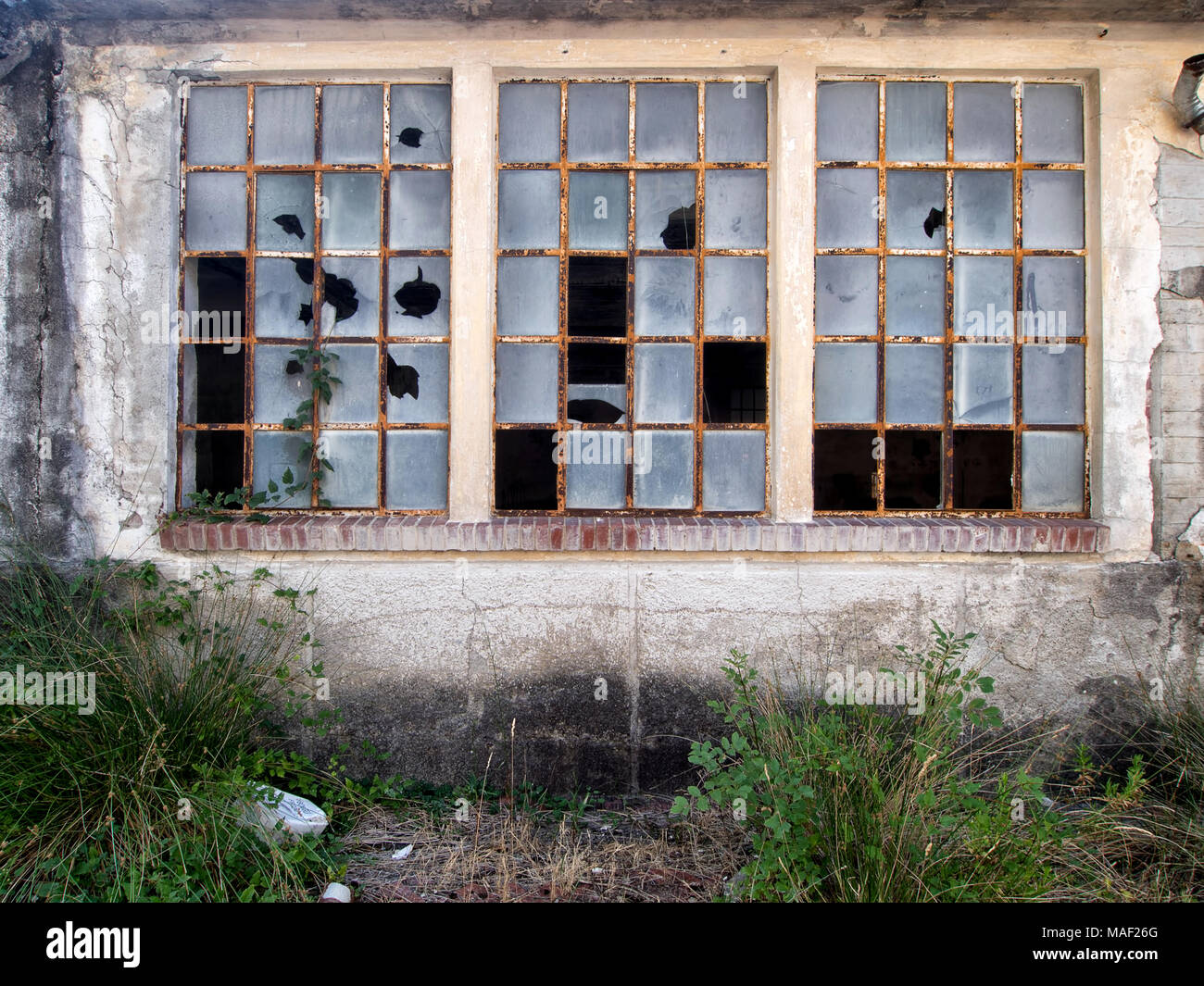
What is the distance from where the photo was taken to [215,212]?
12.2 feet

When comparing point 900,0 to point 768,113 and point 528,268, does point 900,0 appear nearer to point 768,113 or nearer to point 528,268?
point 768,113

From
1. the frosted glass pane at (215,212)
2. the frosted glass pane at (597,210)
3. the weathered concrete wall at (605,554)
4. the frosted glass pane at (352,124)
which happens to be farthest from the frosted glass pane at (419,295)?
the frosted glass pane at (215,212)

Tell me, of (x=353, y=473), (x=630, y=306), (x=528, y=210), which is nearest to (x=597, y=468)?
(x=630, y=306)

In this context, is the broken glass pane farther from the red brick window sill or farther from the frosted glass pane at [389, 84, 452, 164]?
the frosted glass pane at [389, 84, 452, 164]

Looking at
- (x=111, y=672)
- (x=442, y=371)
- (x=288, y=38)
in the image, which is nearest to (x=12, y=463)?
(x=111, y=672)

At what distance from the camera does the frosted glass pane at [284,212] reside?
369cm

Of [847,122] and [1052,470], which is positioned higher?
[847,122]

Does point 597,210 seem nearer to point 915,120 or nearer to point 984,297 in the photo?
point 915,120

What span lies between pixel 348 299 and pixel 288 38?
125 centimetres

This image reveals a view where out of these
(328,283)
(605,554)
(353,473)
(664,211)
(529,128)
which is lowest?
(605,554)

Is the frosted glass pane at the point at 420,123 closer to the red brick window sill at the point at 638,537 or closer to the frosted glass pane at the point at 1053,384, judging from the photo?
the red brick window sill at the point at 638,537

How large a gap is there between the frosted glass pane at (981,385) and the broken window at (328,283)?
2566 mm

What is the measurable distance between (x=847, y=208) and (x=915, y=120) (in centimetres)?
54

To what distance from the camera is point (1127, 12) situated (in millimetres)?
3410
